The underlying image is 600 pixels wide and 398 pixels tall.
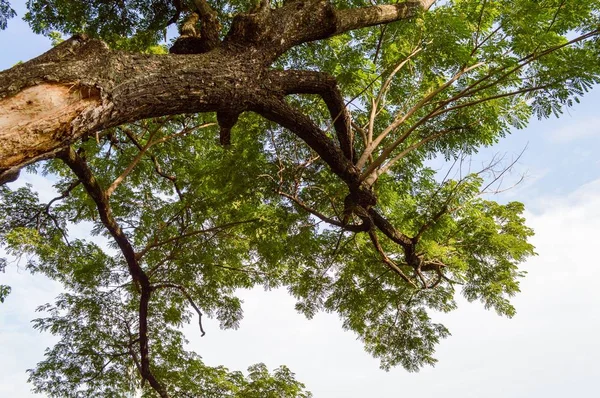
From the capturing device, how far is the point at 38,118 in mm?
1872

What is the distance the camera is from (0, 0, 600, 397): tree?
2.48 meters

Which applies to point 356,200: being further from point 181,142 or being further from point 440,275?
point 181,142

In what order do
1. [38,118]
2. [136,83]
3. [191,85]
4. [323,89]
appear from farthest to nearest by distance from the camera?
[323,89], [191,85], [136,83], [38,118]

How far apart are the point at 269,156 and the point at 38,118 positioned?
3275 mm

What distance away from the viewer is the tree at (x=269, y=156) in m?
2.48

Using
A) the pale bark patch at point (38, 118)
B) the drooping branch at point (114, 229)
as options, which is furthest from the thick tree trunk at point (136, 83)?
the drooping branch at point (114, 229)

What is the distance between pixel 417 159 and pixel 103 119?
3.60 m

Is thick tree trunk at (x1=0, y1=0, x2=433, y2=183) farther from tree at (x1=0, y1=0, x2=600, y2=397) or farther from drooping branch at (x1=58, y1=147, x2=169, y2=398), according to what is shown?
drooping branch at (x1=58, y1=147, x2=169, y2=398)

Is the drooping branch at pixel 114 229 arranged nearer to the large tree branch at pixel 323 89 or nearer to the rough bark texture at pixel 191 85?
the rough bark texture at pixel 191 85

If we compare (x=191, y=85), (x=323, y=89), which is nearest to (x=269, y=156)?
(x=323, y=89)

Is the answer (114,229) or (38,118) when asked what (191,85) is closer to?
(38,118)

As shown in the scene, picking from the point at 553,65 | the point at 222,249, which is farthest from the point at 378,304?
the point at 553,65

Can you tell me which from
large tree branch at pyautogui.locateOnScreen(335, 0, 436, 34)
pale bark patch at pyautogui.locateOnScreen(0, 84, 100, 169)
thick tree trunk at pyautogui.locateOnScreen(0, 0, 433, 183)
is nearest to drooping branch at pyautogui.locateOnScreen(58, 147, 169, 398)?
thick tree trunk at pyautogui.locateOnScreen(0, 0, 433, 183)

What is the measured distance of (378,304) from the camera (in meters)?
6.93
